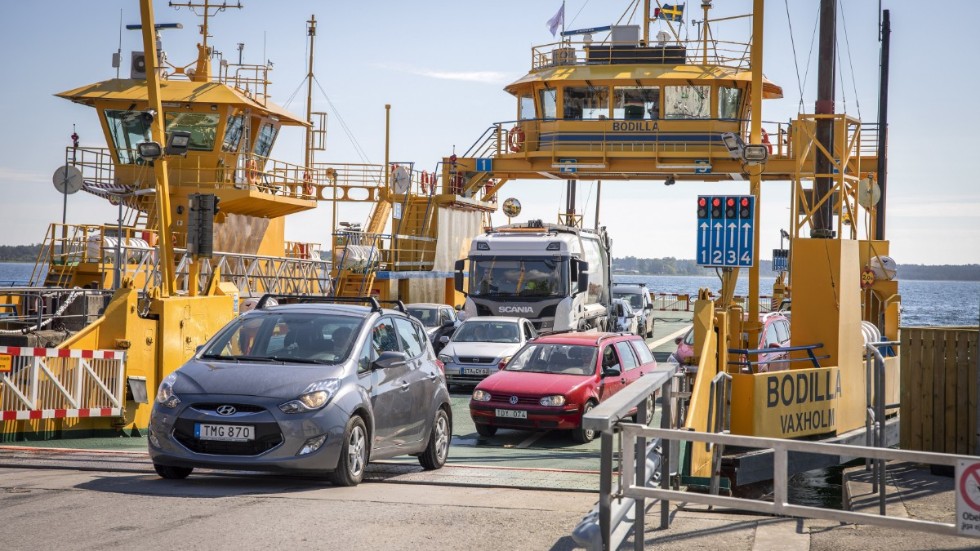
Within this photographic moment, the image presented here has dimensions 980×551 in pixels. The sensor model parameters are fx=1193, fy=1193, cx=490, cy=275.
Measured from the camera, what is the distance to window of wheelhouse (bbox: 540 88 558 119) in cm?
3722

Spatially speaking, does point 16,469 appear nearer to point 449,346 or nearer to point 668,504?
point 668,504

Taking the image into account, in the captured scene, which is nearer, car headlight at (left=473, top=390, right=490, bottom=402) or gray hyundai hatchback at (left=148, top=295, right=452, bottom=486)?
gray hyundai hatchback at (left=148, top=295, right=452, bottom=486)

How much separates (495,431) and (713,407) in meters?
5.35

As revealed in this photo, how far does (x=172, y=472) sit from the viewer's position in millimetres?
10805

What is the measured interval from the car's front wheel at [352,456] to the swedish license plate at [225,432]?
823mm

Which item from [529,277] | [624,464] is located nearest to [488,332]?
[529,277]

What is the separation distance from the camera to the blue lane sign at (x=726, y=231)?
15547 millimetres

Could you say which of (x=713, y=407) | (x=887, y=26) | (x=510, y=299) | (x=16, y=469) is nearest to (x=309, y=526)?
(x=16, y=469)

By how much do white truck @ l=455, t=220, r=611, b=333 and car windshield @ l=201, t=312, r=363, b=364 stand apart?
16.0 meters

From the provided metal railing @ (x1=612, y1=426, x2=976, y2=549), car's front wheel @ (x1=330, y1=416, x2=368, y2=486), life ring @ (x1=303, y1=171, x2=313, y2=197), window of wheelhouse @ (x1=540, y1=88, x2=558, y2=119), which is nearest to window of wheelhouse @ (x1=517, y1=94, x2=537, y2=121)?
window of wheelhouse @ (x1=540, y1=88, x2=558, y2=119)

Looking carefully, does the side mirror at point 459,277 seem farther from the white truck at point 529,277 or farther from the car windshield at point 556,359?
the car windshield at point 556,359

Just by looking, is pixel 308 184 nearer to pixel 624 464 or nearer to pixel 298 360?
pixel 298 360

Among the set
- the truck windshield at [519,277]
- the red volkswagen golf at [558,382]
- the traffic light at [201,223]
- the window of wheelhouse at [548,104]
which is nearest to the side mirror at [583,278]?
the truck windshield at [519,277]

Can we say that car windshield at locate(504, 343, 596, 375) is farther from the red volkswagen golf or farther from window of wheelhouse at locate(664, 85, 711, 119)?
window of wheelhouse at locate(664, 85, 711, 119)
